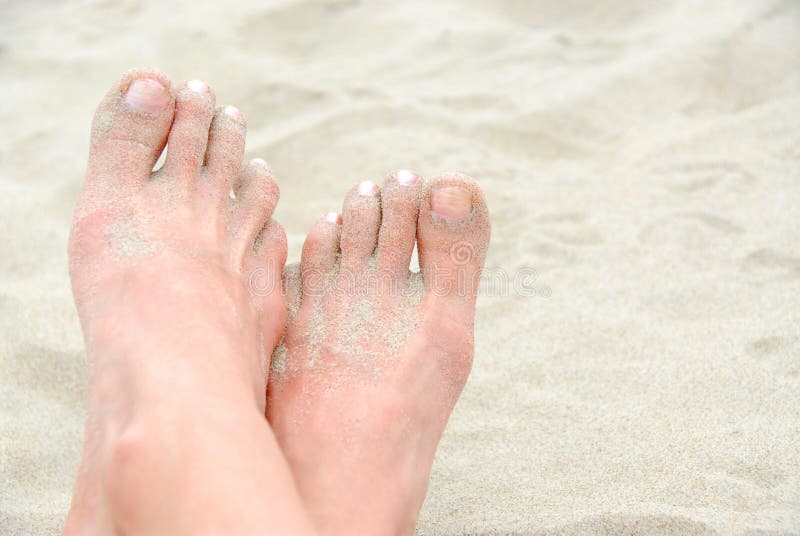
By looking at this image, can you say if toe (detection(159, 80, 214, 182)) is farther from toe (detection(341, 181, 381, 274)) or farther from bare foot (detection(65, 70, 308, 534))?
toe (detection(341, 181, 381, 274))

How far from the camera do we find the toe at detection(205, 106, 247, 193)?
1467 millimetres

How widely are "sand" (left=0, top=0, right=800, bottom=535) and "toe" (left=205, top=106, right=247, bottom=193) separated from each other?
0.35m

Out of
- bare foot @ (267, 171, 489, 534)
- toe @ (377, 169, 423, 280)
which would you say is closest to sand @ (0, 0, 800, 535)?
bare foot @ (267, 171, 489, 534)

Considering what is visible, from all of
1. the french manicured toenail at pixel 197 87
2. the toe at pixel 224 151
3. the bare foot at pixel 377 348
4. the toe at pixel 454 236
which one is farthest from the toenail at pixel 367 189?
the french manicured toenail at pixel 197 87

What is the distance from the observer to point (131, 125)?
4.68 ft

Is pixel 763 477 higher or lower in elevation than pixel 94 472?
lower

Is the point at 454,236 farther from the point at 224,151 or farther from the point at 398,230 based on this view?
the point at 224,151

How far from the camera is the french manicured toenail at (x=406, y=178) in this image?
1.46 metres

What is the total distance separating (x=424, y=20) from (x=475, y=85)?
46 centimetres

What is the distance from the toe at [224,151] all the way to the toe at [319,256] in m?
0.18

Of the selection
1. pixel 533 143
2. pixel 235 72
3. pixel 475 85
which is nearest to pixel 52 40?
pixel 235 72

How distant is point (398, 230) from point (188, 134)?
0.40 metres

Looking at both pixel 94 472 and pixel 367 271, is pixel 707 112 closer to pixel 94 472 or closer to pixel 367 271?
pixel 367 271

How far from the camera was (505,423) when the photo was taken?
1.33 meters
